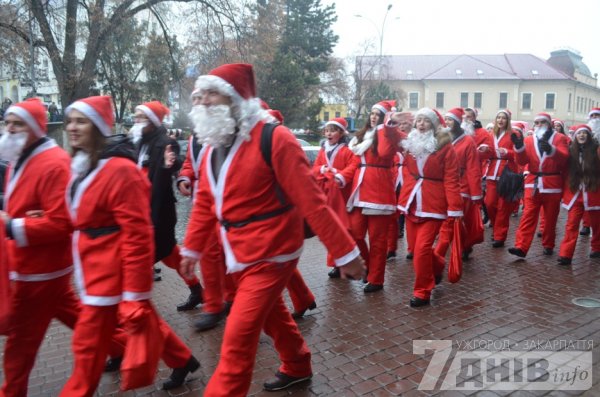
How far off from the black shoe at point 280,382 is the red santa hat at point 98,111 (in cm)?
205

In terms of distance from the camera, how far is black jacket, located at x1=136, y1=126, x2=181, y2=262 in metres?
5.16

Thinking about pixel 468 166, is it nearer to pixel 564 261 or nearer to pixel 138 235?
pixel 564 261

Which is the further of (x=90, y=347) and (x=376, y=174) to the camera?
(x=376, y=174)

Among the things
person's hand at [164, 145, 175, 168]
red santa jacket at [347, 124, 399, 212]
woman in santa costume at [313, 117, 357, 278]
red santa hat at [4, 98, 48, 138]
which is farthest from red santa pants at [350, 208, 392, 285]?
red santa hat at [4, 98, 48, 138]

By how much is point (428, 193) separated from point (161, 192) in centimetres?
279

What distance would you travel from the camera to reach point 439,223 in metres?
5.74

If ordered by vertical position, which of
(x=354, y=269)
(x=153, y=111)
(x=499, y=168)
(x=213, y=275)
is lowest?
(x=213, y=275)

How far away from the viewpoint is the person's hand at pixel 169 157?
5.16m

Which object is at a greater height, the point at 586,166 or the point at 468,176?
the point at 586,166

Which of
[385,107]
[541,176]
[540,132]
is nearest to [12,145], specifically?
[385,107]

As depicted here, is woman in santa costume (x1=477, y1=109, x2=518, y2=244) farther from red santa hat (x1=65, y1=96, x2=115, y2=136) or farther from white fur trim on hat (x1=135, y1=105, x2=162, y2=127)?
red santa hat (x1=65, y1=96, x2=115, y2=136)

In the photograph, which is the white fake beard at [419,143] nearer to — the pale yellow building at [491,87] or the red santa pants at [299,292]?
the red santa pants at [299,292]

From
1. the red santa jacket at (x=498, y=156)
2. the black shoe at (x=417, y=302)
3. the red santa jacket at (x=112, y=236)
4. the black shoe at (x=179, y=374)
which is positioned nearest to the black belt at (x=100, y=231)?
the red santa jacket at (x=112, y=236)

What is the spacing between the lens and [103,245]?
3045 mm
